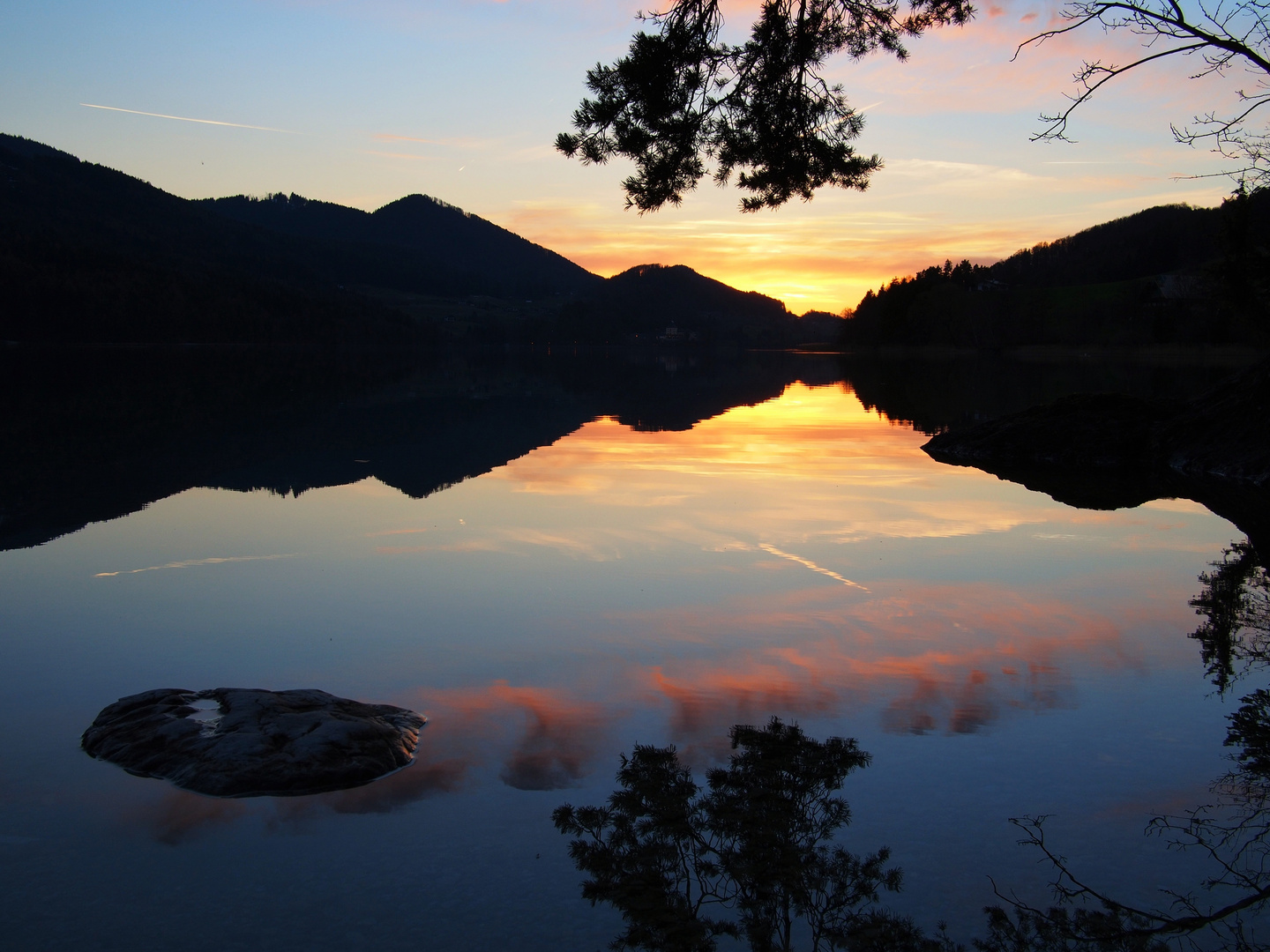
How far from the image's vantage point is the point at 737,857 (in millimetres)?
3678

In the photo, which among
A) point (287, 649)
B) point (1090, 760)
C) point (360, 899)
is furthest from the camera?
point (287, 649)

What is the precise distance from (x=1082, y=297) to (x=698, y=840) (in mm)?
128425

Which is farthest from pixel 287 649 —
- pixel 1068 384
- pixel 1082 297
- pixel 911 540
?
pixel 1082 297

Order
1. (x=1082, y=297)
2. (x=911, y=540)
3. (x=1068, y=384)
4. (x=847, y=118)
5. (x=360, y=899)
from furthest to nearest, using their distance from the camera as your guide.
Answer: (x=1082, y=297)
(x=1068, y=384)
(x=847, y=118)
(x=911, y=540)
(x=360, y=899)

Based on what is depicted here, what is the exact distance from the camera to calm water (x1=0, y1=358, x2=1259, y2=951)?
3.53 m

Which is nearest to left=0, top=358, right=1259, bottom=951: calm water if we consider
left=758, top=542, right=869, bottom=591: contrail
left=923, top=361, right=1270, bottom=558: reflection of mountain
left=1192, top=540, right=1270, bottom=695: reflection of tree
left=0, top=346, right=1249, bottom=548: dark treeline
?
left=758, top=542, right=869, bottom=591: contrail

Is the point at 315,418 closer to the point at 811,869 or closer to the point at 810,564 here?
the point at 810,564

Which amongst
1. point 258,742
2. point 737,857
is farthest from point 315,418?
point 737,857

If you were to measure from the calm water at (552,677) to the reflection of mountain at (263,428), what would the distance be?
137 cm

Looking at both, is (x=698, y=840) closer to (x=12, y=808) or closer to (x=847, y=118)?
(x=12, y=808)

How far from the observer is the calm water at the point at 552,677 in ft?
11.6

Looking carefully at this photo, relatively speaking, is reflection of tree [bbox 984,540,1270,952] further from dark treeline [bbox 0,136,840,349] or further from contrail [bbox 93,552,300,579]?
dark treeline [bbox 0,136,840,349]

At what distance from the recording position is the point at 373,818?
4.07 m

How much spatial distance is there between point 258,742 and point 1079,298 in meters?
129
